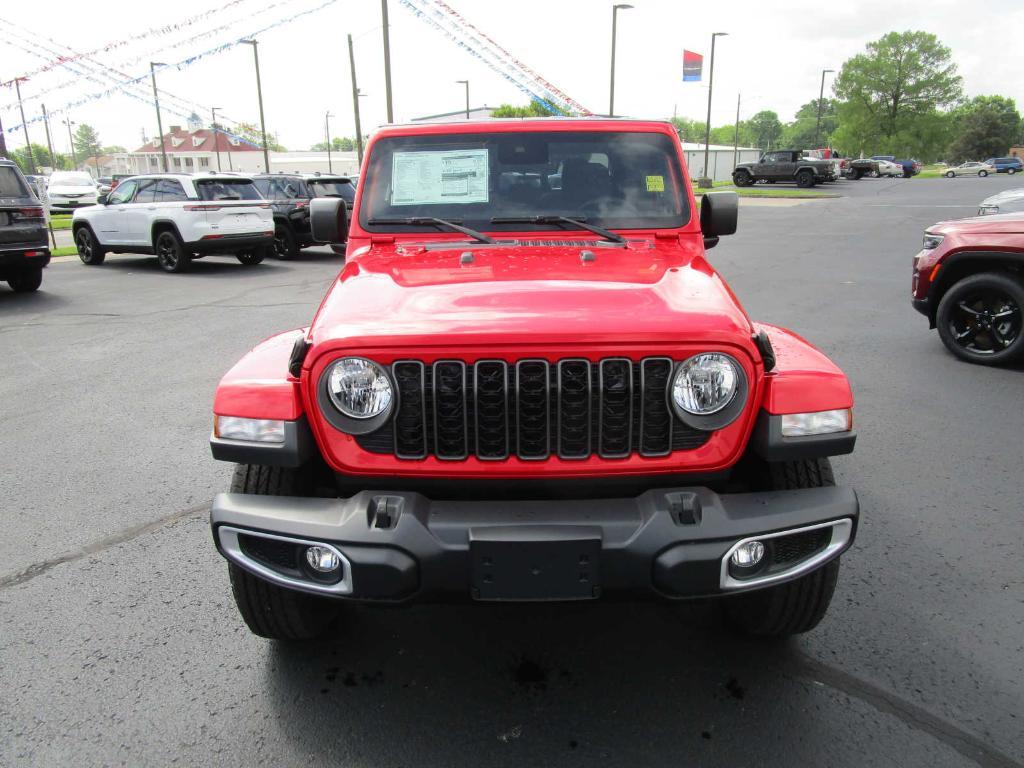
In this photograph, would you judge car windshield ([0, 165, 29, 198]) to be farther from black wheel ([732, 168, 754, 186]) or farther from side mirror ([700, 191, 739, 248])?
black wheel ([732, 168, 754, 186])

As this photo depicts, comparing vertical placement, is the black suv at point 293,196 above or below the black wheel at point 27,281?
above

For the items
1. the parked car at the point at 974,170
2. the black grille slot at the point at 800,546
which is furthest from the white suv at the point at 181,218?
the parked car at the point at 974,170

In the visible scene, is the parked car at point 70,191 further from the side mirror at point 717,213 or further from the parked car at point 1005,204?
the side mirror at point 717,213

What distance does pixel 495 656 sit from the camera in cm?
277

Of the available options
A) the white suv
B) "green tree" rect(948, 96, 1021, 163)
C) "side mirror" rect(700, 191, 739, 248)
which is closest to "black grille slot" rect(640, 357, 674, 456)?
"side mirror" rect(700, 191, 739, 248)

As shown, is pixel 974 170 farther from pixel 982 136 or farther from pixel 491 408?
pixel 491 408

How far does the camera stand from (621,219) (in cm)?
346

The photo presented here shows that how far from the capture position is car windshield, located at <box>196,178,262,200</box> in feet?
43.8

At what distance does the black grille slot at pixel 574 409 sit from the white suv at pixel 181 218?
1246 cm

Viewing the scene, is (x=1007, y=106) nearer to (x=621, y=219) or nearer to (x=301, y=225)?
(x=301, y=225)

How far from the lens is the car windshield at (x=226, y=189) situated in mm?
13359

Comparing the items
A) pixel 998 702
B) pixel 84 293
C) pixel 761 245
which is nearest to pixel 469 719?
pixel 998 702

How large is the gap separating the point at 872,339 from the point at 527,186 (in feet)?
18.5

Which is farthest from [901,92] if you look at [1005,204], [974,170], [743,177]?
[1005,204]
